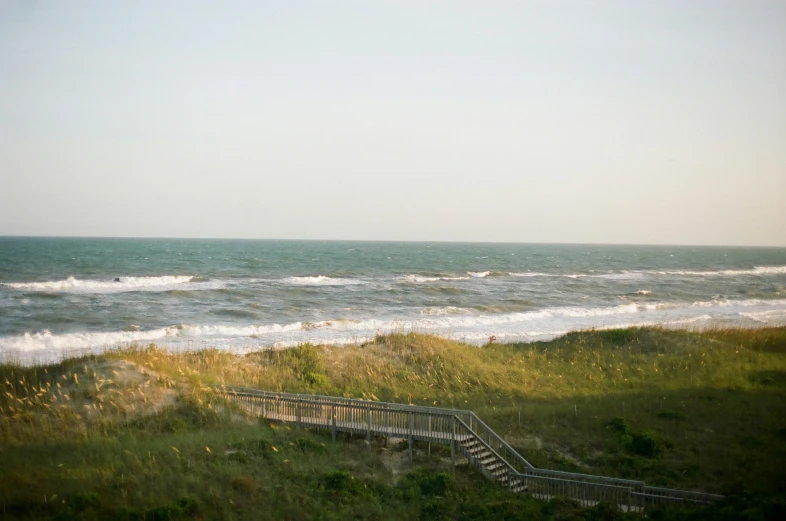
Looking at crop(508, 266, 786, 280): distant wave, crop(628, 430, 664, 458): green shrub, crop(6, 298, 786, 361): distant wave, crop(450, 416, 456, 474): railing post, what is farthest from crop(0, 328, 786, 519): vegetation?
crop(508, 266, 786, 280): distant wave

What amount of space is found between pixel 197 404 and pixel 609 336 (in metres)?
25.6

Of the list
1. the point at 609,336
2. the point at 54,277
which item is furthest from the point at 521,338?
the point at 54,277

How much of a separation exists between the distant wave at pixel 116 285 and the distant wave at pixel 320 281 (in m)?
10.3

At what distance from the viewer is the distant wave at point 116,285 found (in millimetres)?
65875

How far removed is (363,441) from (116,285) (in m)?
59.7

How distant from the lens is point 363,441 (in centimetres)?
2116

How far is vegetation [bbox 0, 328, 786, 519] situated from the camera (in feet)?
51.6

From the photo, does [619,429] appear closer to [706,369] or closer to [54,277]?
[706,369]

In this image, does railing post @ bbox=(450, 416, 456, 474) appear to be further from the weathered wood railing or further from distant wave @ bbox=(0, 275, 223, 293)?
distant wave @ bbox=(0, 275, 223, 293)

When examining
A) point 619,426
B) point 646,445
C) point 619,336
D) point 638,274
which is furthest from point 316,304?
point 638,274

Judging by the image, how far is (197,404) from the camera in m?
22.6

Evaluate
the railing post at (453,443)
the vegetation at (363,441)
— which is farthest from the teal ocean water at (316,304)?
the railing post at (453,443)

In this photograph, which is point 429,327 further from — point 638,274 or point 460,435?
point 638,274

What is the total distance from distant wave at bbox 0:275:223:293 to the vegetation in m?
42.9
